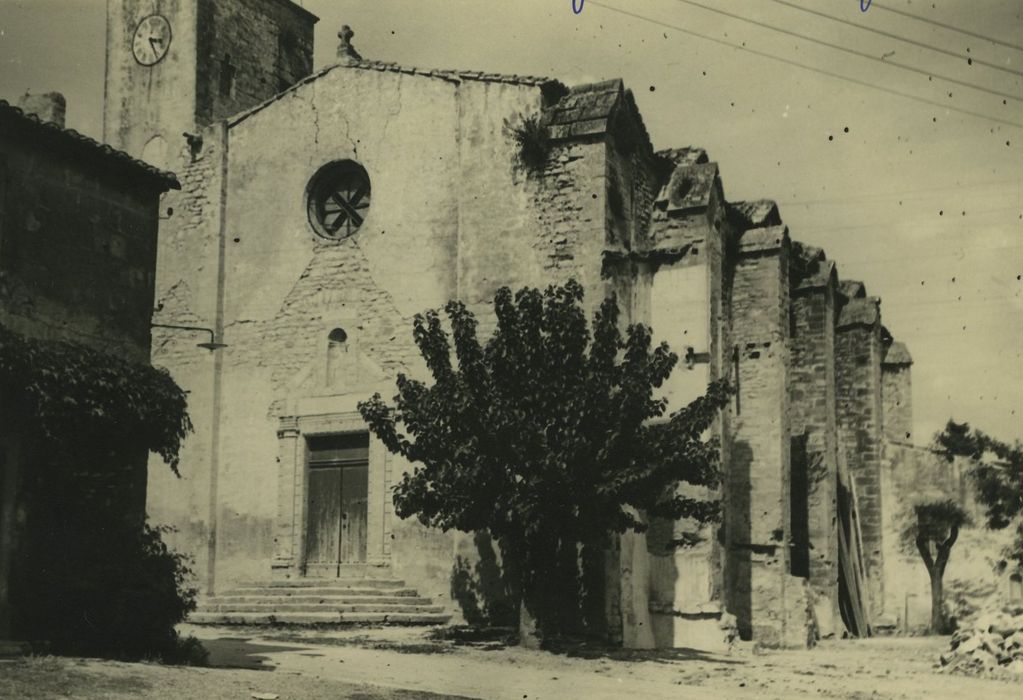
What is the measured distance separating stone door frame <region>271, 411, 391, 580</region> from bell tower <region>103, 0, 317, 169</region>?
5.81 meters

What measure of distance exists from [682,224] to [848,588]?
8825 millimetres

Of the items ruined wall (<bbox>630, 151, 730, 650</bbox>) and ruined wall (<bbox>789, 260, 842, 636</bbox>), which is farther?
ruined wall (<bbox>789, 260, 842, 636</bbox>)

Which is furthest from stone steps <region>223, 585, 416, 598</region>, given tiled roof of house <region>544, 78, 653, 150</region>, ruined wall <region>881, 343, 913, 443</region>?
ruined wall <region>881, 343, 913, 443</region>

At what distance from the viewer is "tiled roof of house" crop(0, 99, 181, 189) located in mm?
12633

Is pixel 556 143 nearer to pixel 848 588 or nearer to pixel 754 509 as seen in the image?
pixel 754 509

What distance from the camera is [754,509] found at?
65.9 feet

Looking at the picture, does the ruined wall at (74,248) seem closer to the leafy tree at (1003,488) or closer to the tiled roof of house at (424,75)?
the tiled roof of house at (424,75)

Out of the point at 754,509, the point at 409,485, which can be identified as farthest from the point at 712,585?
the point at 409,485

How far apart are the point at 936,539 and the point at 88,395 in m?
→ 18.6

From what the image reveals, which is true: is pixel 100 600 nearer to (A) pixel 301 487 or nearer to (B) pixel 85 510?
(B) pixel 85 510

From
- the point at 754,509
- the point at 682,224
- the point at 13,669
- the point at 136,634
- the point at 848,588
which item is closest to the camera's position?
the point at 13,669

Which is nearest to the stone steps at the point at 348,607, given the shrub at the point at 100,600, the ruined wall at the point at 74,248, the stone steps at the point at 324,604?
the stone steps at the point at 324,604

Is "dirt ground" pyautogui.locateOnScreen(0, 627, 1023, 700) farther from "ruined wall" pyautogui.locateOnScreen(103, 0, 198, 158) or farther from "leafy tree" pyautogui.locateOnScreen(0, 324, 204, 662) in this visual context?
"ruined wall" pyautogui.locateOnScreen(103, 0, 198, 158)

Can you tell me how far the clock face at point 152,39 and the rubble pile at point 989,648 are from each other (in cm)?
1656
